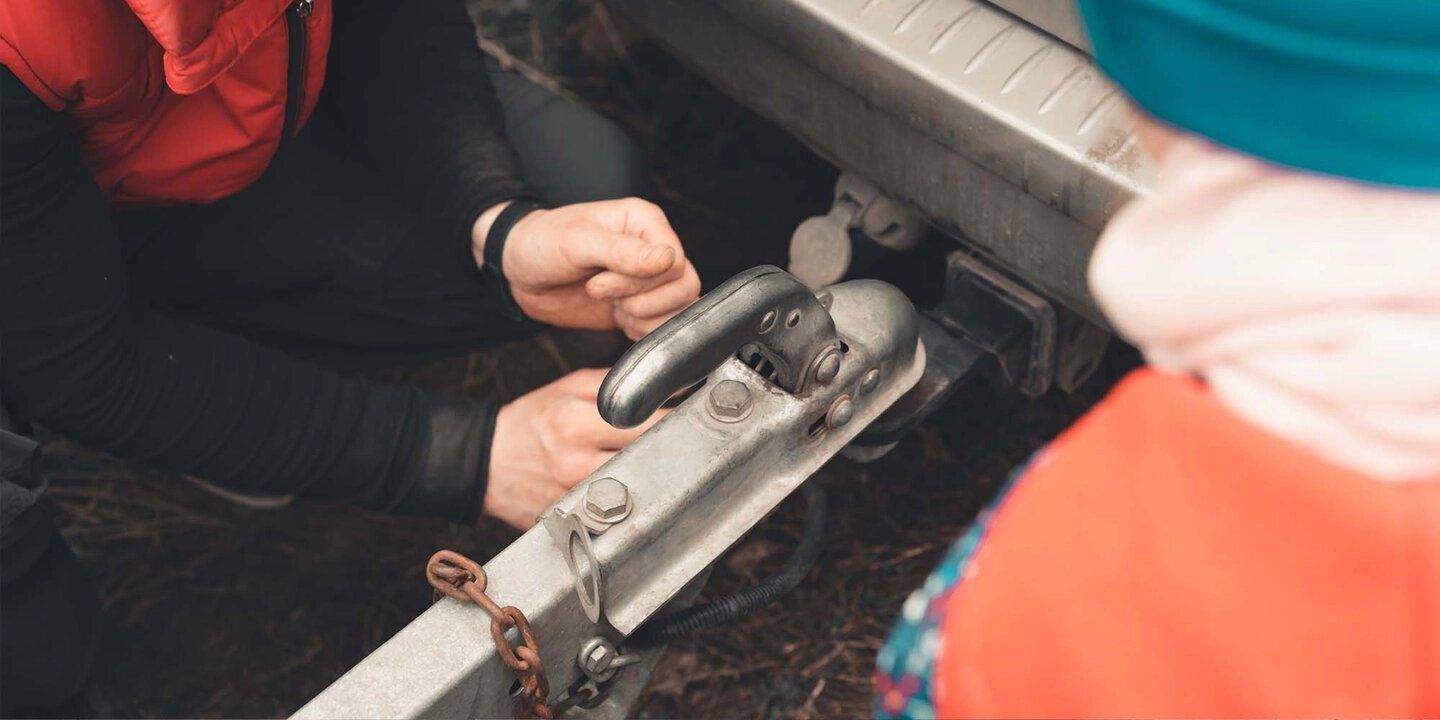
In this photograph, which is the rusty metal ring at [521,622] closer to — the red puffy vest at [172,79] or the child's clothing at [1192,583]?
the child's clothing at [1192,583]

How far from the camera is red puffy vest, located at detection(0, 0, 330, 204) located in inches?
48.7

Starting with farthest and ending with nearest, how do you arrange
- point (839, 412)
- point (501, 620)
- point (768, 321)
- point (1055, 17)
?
point (1055, 17)
point (839, 412)
point (768, 321)
point (501, 620)

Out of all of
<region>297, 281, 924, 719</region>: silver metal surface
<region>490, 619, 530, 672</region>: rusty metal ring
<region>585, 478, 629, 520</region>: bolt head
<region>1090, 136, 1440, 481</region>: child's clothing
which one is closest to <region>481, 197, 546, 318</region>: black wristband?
<region>297, 281, 924, 719</region>: silver metal surface

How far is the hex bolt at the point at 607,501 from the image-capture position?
43.3 inches

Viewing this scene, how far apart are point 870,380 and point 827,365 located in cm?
10

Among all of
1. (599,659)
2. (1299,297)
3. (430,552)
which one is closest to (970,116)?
(599,659)

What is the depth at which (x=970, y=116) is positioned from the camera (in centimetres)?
Result: 137

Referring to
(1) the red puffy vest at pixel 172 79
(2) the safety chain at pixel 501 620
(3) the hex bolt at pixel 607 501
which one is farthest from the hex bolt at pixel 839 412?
(1) the red puffy vest at pixel 172 79

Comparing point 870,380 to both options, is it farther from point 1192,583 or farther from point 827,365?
point 1192,583

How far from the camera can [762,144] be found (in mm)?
2412

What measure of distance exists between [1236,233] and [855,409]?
66cm

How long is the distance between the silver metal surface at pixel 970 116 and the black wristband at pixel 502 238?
1.10ft

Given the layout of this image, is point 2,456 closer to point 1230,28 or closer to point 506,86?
point 506,86

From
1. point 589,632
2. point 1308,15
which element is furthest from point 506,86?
point 1308,15
